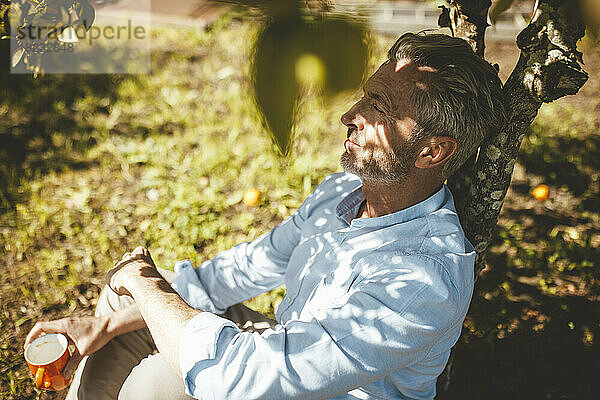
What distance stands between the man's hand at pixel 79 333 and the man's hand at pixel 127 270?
0.20 metres

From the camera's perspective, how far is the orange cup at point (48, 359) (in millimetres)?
2014

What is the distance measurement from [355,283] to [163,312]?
583 mm

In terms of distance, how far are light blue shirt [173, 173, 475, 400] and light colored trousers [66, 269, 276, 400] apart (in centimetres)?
50

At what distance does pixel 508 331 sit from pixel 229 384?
1.96 m

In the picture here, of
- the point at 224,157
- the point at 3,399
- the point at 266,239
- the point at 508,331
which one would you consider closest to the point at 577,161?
the point at 508,331

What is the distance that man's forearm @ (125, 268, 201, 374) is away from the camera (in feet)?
5.19

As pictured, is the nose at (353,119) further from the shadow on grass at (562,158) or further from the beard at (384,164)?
the shadow on grass at (562,158)

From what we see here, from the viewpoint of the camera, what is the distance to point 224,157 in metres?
4.28

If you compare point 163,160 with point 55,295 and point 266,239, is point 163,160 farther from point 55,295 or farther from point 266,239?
point 266,239

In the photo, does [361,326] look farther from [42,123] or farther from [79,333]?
[42,123]

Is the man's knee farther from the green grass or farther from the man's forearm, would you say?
the green grass

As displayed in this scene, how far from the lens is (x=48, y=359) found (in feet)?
6.68

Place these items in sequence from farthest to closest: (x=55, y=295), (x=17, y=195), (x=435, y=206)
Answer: (x=17, y=195) < (x=55, y=295) < (x=435, y=206)

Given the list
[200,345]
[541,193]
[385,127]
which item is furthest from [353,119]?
[541,193]
